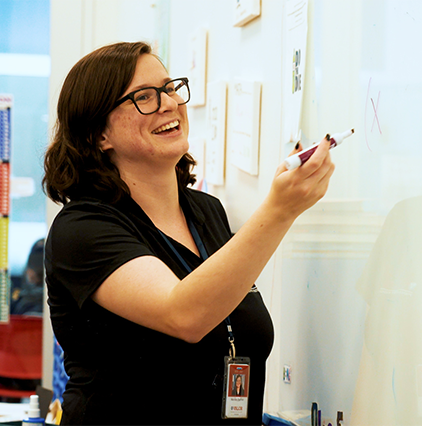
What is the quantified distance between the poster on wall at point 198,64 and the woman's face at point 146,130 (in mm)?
986

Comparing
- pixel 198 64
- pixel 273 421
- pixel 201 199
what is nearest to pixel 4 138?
pixel 198 64

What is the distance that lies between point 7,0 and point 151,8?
40.8 inches

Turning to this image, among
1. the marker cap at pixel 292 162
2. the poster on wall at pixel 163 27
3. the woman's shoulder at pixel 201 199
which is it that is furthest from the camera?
the poster on wall at pixel 163 27

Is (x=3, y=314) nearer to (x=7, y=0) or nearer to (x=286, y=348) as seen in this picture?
(x=7, y=0)

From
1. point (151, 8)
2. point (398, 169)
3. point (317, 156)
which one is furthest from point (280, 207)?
point (151, 8)

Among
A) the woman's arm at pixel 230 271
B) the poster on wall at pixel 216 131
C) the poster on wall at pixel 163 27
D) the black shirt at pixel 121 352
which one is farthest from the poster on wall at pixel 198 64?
the woman's arm at pixel 230 271

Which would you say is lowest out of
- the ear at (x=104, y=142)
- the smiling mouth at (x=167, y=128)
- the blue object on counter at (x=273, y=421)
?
the blue object on counter at (x=273, y=421)

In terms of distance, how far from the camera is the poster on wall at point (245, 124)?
1771 millimetres

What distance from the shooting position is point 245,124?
1856 mm

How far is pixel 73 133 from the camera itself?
1.43 m

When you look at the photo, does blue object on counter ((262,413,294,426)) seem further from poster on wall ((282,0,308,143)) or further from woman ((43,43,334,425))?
poster on wall ((282,0,308,143))

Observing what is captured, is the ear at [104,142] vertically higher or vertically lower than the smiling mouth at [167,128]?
lower

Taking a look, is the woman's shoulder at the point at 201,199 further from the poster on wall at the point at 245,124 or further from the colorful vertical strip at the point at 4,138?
the colorful vertical strip at the point at 4,138

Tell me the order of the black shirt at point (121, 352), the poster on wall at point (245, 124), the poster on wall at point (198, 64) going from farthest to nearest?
the poster on wall at point (198, 64), the poster on wall at point (245, 124), the black shirt at point (121, 352)
